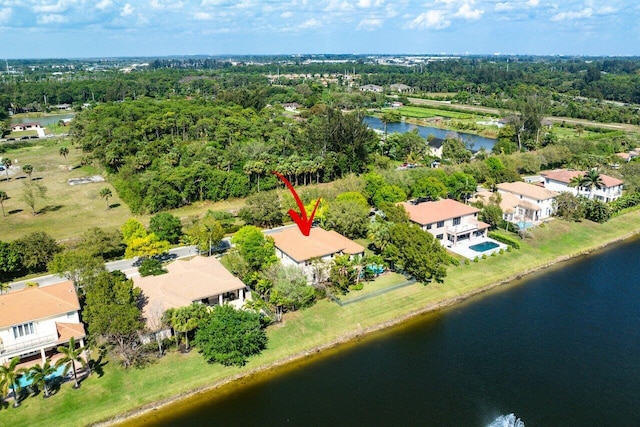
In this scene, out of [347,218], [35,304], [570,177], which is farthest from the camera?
[570,177]

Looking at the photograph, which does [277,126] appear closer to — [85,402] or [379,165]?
[379,165]

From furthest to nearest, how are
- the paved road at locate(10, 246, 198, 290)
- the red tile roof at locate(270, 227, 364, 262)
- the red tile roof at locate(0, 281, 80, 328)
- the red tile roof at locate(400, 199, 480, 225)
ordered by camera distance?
the red tile roof at locate(400, 199, 480, 225), the red tile roof at locate(270, 227, 364, 262), the paved road at locate(10, 246, 198, 290), the red tile roof at locate(0, 281, 80, 328)

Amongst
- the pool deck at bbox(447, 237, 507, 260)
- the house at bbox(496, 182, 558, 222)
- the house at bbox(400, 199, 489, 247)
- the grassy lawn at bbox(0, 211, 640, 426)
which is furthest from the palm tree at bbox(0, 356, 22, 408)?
the house at bbox(496, 182, 558, 222)

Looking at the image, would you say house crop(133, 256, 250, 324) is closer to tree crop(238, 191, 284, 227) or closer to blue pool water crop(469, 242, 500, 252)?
tree crop(238, 191, 284, 227)

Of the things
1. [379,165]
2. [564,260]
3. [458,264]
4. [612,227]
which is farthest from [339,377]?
[379,165]

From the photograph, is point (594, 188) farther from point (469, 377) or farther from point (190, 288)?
point (190, 288)

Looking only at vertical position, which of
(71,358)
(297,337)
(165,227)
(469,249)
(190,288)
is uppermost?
(165,227)

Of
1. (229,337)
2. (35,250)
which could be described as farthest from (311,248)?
(35,250)

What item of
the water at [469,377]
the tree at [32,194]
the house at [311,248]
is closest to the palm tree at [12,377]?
the water at [469,377]

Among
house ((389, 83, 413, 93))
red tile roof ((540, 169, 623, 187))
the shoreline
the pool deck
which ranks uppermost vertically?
house ((389, 83, 413, 93))
